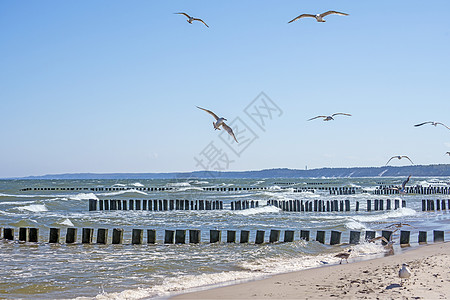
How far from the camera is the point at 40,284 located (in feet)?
30.8

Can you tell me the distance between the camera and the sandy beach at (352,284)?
741 centimetres

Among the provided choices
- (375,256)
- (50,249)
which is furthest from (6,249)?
(375,256)

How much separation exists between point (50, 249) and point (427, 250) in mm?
9312

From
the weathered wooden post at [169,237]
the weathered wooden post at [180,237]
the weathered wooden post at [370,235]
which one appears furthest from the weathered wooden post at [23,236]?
the weathered wooden post at [370,235]

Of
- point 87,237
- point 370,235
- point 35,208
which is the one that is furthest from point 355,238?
point 35,208

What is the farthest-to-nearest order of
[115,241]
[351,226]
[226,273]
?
[351,226]
[115,241]
[226,273]

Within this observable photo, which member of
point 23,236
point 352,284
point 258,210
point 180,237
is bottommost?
point 258,210

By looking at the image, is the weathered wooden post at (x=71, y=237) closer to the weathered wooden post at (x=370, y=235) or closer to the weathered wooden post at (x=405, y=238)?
the weathered wooden post at (x=370, y=235)

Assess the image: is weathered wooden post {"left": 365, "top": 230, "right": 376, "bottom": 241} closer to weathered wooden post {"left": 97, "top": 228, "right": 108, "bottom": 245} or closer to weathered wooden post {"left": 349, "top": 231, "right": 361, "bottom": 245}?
weathered wooden post {"left": 349, "top": 231, "right": 361, "bottom": 245}

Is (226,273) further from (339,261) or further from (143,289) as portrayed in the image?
(339,261)

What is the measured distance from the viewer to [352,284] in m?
8.27

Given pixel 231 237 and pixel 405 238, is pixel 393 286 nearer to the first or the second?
pixel 405 238

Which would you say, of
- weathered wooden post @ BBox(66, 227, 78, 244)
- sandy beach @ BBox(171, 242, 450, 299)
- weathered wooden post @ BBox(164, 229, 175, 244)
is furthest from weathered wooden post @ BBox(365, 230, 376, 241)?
weathered wooden post @ BBox(66, 227, 78, 244)

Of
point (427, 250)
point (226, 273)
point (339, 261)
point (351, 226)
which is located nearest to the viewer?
point (226, 273)
